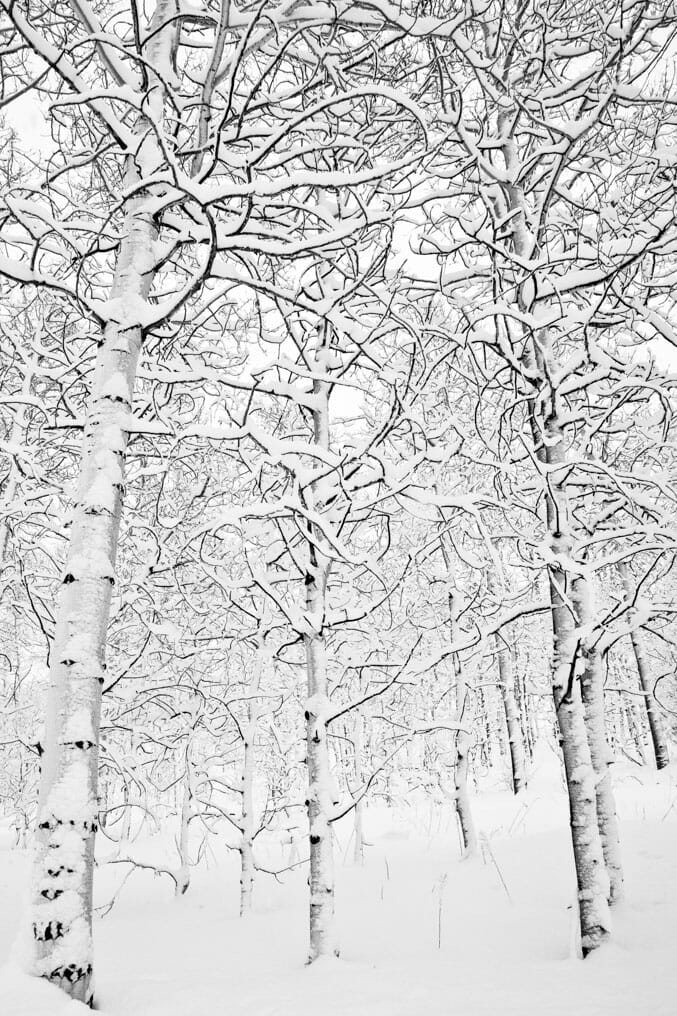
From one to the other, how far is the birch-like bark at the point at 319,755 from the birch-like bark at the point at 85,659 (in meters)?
1.01

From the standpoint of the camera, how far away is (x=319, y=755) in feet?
12.1

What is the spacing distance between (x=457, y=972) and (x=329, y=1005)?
106 centimetres

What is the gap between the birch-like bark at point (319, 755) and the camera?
11.1 feet

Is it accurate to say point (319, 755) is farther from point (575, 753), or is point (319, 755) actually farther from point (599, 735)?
point (599, 735)

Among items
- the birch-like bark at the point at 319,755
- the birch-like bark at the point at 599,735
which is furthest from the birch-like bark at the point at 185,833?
the birch-like bark at the point at 599,735

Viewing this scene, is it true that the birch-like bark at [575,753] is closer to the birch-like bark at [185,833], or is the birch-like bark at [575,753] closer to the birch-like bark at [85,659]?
the birch-like bark at [85,659]

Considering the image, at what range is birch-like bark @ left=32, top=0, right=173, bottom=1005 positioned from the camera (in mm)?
1842

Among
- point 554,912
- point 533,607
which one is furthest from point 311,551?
point 554,912

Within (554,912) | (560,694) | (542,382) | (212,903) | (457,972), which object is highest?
(542,382)

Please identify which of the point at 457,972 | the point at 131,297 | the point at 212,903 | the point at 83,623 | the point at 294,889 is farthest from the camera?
the point at 294,889

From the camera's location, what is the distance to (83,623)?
2213 millimetres

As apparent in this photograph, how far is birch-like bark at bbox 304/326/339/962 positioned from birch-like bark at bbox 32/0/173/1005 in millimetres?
1007

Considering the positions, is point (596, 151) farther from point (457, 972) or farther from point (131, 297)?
point (457, 972)

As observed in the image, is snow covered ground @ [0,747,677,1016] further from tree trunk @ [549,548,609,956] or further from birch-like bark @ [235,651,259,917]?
→ birch-like bark @ [235,651,259,917]
